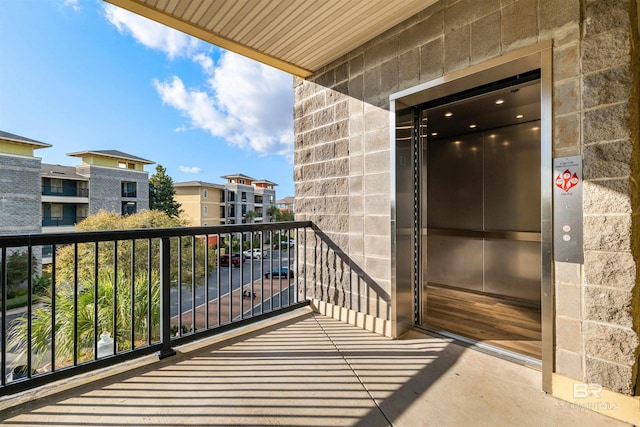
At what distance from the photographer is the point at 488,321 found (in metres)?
2.80

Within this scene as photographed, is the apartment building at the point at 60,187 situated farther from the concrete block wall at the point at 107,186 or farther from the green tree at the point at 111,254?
the green tree at the point at 111,254

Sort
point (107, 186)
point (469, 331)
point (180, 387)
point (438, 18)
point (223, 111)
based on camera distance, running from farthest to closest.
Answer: point (223, 111), point (107, 186), point (469, 331), point (438, 18), point (180, 387)

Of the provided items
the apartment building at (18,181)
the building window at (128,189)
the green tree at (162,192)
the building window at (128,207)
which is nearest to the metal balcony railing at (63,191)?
the building window at (128,189)

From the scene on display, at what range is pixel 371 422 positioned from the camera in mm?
1447

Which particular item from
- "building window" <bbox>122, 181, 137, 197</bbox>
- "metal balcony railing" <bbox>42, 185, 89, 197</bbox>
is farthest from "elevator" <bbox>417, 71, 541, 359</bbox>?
"building window" <bbox>122, 181, 137, 197</bbox>

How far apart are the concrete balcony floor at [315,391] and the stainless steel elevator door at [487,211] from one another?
1908 mm

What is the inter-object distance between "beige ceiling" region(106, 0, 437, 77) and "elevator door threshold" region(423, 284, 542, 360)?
8.80 ft

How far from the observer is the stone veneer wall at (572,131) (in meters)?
1.41

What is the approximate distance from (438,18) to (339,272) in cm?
231

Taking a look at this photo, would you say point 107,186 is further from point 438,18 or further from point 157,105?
point 157,105

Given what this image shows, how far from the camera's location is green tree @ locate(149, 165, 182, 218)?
25.4m

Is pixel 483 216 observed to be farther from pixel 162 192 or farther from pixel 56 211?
pixel 162 192

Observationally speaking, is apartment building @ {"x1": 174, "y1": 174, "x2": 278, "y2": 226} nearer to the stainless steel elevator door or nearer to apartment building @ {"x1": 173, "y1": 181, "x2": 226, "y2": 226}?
apartment building @ {"x1": 173, "y1": 181, "x2": 226, "y2": 226}

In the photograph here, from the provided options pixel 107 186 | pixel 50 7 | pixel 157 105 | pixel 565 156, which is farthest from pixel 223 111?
pixel 565 156
